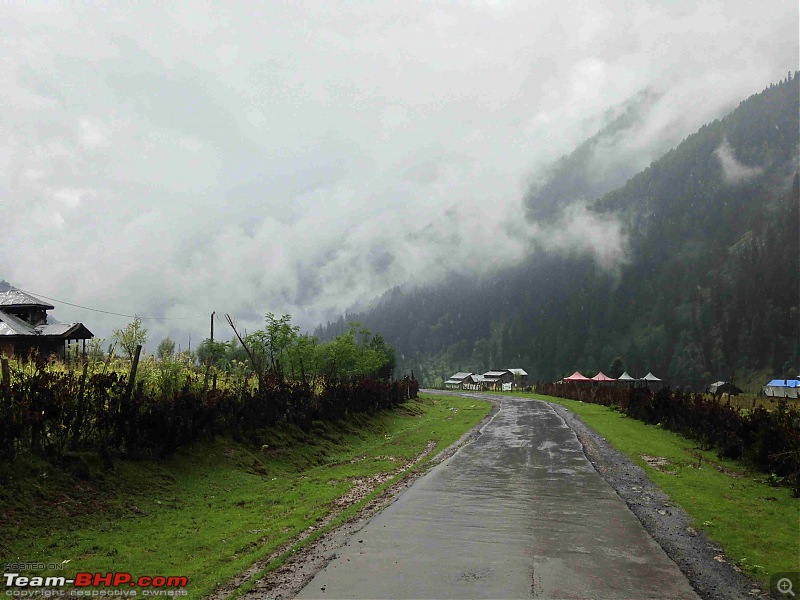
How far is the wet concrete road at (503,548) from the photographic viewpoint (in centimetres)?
709

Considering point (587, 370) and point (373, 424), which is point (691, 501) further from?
point (587, 370)

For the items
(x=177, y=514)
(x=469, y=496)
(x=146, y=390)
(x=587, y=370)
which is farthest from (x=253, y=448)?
(x=587, y=370)

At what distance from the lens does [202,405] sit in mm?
16266

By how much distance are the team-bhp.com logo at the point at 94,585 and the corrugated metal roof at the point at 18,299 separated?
51742mm

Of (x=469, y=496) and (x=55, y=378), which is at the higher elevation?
(x=55, y=378)

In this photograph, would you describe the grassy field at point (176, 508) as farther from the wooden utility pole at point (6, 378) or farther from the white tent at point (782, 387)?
the white tent at point (782, 387)

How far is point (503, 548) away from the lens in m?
8.68

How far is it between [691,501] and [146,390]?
47.9 feet

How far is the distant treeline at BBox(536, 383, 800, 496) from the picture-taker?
16.4 metres

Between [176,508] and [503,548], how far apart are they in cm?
737

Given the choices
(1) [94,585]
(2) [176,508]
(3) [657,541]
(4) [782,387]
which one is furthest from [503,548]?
(4) [782,387]

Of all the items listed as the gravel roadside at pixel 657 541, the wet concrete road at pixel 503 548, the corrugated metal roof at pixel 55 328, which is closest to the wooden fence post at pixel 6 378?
the gravel roadside at pixel 657 541

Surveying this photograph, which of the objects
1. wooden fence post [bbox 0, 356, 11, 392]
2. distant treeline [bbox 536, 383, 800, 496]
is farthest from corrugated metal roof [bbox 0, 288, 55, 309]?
distant treeline [bbox 536, 383, 800, 496]

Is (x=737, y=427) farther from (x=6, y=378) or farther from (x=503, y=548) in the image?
(x=6, y=378)
